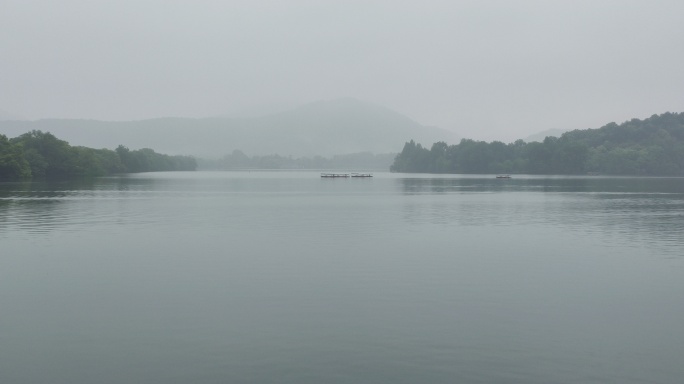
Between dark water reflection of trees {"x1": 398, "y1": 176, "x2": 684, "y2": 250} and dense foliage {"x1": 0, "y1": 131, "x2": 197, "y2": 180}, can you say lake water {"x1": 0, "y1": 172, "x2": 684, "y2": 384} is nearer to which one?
dark water reflection of trees {"x1": 398, "y1": 176, "x2": 684, "y2": 250}

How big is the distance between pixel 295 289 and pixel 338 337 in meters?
5.65

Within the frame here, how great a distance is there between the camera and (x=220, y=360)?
13.2m

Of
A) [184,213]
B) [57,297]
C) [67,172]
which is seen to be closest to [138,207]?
[184,213]

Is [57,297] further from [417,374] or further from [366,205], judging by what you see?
[366,205]

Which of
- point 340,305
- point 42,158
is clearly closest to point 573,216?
point 340,305

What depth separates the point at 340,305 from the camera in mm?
18078

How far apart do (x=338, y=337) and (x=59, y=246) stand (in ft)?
68.0

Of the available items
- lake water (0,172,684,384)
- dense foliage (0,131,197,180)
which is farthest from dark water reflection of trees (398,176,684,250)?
dense foliage (0,131,197,180)

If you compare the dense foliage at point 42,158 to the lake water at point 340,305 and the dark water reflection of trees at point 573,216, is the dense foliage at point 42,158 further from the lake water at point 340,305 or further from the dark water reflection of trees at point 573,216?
the lake water at point 340,305

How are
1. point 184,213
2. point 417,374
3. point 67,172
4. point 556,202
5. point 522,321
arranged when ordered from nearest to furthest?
→ 1. point 417,374
2. point 522,321
3. point 184,213
4. point 556,202
5. point 67,172

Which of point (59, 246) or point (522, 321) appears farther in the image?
point (59, 246)

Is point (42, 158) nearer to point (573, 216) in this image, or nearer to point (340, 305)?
point (573, 216)

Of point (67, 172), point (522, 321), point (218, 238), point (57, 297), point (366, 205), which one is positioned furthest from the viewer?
point (67, 172)

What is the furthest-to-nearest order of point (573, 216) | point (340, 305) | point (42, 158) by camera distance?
point (42, 158), point (573, 216), point (340, 305)
